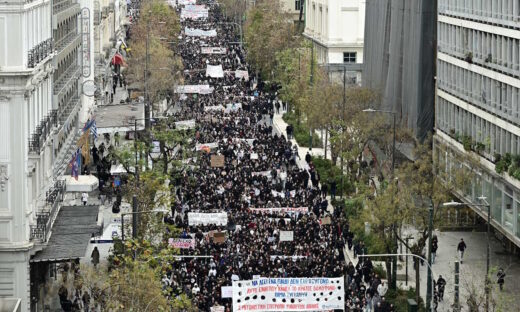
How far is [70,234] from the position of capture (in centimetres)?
6050

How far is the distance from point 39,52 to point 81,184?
11906 millimetres

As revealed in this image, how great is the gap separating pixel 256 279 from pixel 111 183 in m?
31.4

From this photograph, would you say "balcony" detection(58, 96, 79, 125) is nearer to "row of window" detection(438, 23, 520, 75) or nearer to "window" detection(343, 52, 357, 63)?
"row of window" detection(438, 23, 520, 75)

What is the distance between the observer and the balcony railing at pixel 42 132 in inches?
2264

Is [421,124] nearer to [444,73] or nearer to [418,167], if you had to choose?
[444,73]

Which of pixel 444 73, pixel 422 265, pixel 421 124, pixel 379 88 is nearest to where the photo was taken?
pixel 422 265

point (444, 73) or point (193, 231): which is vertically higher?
point (444, 73)

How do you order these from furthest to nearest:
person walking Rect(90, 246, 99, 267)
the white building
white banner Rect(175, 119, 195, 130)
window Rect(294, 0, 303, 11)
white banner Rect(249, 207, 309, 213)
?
window Rect(294, 0, 303, 11)
white banner Rect(175, 119, 195, 130)
white banner Rect(249, 207, 309, 213)
person walking Rect(90, 246, 99, 267)
the white building

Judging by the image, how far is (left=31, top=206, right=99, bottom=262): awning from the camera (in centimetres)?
5649

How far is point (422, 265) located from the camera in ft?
225

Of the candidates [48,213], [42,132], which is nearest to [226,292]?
[48,213]

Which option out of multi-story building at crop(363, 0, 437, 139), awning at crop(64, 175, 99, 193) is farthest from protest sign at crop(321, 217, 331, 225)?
multi-story building at crop(363, 0, 437, 139)

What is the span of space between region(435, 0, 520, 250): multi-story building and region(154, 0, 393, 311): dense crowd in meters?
7.08

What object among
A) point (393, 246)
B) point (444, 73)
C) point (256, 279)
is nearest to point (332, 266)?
point (393, 246)
